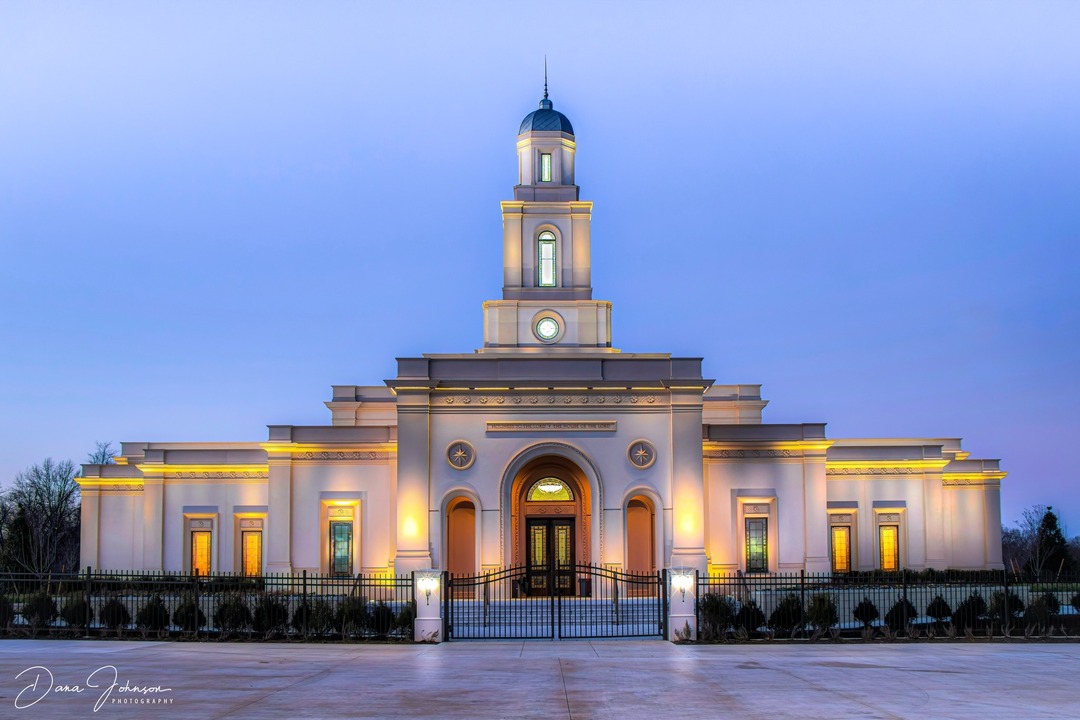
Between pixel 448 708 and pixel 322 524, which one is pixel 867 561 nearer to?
pixel 322 524

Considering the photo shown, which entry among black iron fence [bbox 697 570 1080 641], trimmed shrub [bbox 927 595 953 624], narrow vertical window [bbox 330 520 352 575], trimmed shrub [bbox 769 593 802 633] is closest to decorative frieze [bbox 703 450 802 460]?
black iron fence [bbox 697 570 1080 641]

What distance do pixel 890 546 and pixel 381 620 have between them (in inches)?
936

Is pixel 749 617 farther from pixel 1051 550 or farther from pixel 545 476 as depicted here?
pixel 1051 550

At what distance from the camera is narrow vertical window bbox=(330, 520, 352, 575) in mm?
38094

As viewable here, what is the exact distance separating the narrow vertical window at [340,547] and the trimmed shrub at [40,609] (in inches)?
532

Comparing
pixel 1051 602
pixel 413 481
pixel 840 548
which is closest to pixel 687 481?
pixel 413 481

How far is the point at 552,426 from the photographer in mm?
34500

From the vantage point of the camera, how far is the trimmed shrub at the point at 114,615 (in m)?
25.0

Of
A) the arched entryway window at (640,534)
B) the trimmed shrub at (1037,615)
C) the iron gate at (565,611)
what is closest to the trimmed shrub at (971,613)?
the trimmed shrub at (1037,615)

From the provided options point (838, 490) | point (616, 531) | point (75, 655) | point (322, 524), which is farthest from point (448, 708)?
point (838, 490)

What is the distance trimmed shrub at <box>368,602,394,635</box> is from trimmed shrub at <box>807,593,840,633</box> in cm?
906

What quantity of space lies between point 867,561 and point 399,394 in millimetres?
18860

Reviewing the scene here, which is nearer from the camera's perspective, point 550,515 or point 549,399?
point 549,399

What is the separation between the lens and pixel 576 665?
1961 cm
